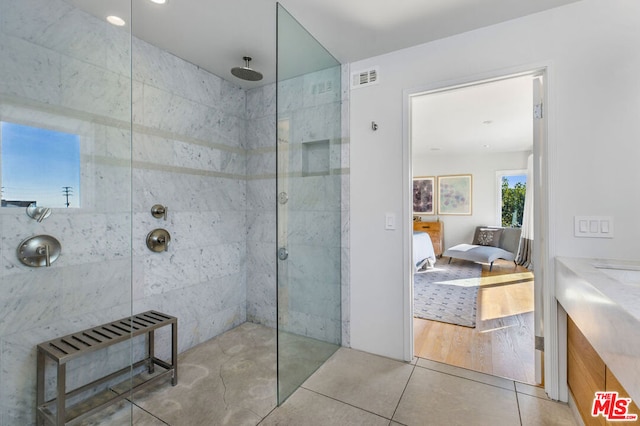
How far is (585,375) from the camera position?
4.95 ft

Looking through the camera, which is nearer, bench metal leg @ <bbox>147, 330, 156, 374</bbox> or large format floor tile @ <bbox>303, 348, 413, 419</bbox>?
A: large format floor tile @ <bbox>303, 348, 413, 419</bbox>

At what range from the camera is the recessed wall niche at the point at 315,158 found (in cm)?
202

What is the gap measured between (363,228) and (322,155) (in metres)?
0.69

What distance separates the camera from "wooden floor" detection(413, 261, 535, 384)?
87.4 inches

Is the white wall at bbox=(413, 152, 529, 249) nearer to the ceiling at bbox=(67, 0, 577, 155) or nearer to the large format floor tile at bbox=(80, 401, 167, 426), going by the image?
the ceiling at bbox=(67, 0, 577, 155)

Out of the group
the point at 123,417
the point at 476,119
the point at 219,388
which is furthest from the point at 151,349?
the point at 476,119

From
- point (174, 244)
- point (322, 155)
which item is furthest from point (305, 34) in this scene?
point (174, 244)

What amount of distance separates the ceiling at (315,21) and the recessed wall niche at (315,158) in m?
0.77

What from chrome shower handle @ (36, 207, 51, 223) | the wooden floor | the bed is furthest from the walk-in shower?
the bed

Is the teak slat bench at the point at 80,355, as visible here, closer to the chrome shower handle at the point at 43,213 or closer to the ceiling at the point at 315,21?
the chrome shower handle at the point at 43,213

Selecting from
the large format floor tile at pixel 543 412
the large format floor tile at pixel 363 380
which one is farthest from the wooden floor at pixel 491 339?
the large format floor tile at pixel 363 380

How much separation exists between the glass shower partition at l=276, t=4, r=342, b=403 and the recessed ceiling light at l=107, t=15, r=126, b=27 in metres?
0.91

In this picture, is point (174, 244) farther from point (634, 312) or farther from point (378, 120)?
point (634, 312)

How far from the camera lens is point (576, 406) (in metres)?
1.64
